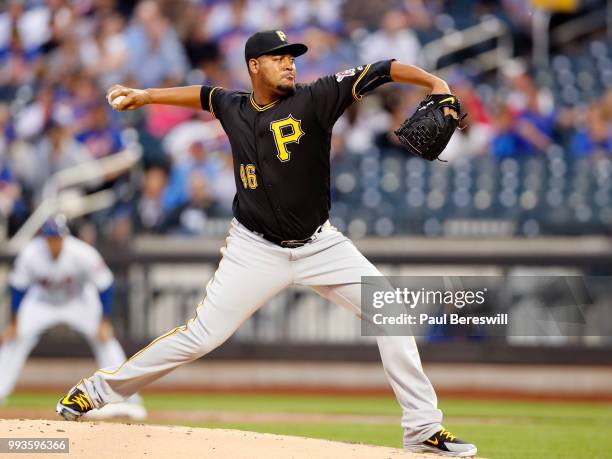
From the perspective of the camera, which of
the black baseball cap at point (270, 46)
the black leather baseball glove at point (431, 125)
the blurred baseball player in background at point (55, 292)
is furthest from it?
the blurred baseball player in background at point (55, 292)

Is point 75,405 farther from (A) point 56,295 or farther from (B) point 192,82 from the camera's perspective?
(B) point 192,82

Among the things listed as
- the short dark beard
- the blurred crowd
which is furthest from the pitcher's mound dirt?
the blurred crowd

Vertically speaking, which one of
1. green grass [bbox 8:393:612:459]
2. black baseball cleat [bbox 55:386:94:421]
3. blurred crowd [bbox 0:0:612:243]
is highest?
blurred crowd [bbox 0:0:612:243]

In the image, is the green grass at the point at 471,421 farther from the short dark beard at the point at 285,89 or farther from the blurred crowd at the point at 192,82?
the short dark beard at the point at 285,89

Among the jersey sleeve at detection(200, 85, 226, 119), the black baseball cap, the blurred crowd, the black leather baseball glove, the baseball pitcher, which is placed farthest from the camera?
the blurred crowd

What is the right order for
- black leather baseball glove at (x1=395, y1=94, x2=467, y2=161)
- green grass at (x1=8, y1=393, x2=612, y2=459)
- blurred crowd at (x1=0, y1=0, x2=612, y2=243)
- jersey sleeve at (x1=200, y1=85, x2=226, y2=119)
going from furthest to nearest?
blurred crowd at (x1=0, y1=0, x2=612, y2=243), green grass at (x1=8, y1=393, x2=612, y2=459), jersey sleeve at (x1=200, y1=85, x2=226, y2=119), black leather baseball glove at (x1=395, y1=94, x2=467, y2=161)

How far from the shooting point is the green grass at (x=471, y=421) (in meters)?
7.43

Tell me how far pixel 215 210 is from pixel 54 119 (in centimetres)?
230

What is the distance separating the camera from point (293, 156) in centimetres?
589

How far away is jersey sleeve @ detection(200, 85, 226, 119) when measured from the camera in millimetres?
6195

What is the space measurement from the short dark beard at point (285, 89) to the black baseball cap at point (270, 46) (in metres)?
0.18

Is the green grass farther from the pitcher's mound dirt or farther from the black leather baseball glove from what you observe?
the black leather baseball glove

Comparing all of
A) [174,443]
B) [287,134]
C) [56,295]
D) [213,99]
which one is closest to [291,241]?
[287,134]

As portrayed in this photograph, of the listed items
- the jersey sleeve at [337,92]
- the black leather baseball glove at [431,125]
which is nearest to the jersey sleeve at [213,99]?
the jersey sleeve at [337,92]
